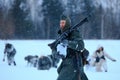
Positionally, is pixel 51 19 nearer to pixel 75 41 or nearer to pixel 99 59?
pixel 99 59

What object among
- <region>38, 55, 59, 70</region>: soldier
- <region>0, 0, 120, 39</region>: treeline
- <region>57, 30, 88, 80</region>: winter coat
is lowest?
<region>38, 55, 59, 70</region>: soldier

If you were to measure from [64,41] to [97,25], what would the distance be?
1466 inches

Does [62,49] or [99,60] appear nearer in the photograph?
[62,49]

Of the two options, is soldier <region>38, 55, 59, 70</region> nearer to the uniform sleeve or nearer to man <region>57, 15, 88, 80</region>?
man <region>57, 15, 88, 80</region>

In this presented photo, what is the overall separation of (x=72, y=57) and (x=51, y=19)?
3782 cm

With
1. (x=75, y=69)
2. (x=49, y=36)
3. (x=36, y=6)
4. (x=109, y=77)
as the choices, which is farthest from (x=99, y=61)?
(x=36, y=6)

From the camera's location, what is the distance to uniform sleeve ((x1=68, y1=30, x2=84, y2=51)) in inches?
274

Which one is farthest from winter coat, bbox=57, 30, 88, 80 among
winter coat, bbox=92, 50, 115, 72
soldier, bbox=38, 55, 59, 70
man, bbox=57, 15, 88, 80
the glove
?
soldier, bbox=38, 55, 59, 70

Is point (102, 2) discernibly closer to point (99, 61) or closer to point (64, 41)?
point (99, 61)

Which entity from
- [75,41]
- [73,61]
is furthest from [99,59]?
[75,41]

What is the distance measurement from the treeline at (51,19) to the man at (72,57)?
3141 centimetres

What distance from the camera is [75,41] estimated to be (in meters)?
7.00

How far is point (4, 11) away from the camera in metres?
48.3

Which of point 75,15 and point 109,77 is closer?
point 109,77
